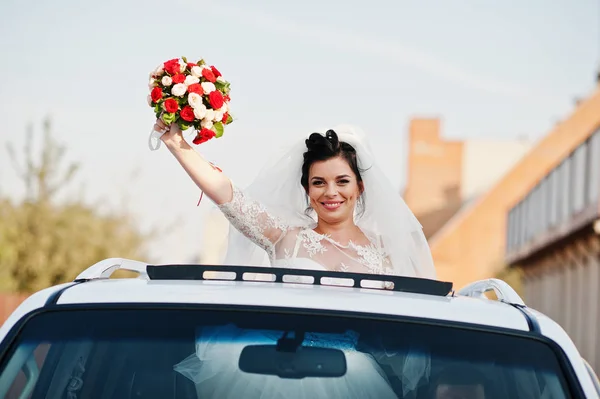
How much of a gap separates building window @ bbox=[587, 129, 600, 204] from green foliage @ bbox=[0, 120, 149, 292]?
39.8ft

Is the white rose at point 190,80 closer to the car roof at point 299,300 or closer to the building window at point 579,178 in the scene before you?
the car roof at point 299,300

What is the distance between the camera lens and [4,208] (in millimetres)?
30078

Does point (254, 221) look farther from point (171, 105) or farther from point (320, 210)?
point (171, 105)

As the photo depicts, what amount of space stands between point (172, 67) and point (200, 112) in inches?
10.5

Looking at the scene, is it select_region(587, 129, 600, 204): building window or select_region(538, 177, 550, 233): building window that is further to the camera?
select_region(538, 177, 550, 233): building window

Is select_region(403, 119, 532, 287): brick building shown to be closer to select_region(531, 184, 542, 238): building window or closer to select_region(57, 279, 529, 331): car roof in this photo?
select_region(531, 184, 542, 238): building window

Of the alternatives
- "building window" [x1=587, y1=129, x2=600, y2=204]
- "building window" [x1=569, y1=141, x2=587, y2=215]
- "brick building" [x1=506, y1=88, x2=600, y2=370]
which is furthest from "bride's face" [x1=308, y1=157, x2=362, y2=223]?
"building window" [x1=569, y1=141, x2=587, y2=215]

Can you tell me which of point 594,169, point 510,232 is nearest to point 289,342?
point 594,169

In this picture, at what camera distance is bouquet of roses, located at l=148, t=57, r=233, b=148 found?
5.45m

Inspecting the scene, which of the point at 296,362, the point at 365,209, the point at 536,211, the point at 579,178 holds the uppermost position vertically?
the point at 296,362

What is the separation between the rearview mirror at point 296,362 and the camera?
125 inches

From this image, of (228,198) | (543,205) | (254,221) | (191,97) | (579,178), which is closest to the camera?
(191,97)

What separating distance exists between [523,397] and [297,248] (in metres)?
3.26

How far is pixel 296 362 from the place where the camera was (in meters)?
3.18
